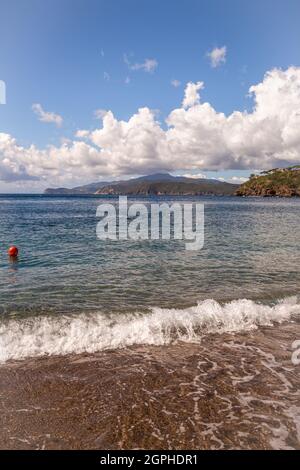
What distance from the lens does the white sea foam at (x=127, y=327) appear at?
10367 mm

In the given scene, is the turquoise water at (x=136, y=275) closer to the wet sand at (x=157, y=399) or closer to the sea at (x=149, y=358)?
the sea at (x=149, y=358)

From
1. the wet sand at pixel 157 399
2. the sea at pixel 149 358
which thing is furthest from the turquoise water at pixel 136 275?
the wet sand at pixel 157 399

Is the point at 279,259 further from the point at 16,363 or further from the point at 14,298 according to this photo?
the point at 16,363

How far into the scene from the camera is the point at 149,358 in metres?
9.54

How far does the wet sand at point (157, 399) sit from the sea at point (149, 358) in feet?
0.09

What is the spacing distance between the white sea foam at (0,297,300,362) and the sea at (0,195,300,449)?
0.05 m

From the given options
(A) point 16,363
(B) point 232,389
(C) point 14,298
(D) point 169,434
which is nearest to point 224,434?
(D) point 169,434

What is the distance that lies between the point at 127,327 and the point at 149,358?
2312 millimetres
